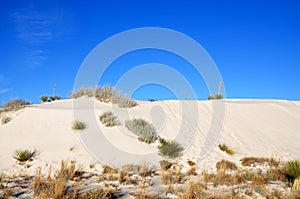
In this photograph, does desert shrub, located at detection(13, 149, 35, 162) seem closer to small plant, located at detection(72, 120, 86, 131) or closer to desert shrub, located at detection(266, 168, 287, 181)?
small plant, located at detection(72, 120, 86, 131)

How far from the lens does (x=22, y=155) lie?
30.5 feet

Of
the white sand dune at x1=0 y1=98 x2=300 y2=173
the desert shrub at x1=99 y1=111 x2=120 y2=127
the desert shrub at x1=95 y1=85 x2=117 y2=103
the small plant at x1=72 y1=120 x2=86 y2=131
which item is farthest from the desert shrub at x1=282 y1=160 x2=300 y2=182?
the desert shrub at x1=95 y1=85 x2=117 y2=103

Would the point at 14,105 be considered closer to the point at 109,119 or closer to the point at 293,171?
the point at 109,119

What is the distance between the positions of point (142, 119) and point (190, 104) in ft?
17.1

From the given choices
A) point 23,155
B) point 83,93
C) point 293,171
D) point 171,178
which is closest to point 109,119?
point 23,155

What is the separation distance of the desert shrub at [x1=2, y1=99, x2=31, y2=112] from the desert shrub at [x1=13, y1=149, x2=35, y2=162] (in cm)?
461

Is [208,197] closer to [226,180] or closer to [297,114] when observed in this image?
[226,180]

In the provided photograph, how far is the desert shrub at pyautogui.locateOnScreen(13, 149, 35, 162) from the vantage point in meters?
9.27

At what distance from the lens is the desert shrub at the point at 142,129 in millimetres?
11383

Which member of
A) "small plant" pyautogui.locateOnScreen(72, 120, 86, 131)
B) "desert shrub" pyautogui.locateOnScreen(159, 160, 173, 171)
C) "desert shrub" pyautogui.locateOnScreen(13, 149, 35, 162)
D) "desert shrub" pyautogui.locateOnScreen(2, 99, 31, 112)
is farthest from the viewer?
"desert shrub" pyautogui.locateOnScreen(2, 99, 31, 112)

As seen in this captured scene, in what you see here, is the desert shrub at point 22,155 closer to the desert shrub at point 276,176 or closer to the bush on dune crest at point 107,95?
the bush on dune crest at point 107,95

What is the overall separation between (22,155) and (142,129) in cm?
477

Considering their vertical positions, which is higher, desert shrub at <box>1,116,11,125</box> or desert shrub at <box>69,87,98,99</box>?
desert shrub at <box>69,87,98,99</box>

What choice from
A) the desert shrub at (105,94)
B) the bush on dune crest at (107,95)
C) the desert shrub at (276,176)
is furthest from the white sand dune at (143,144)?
the desert shrub at (276,176)
